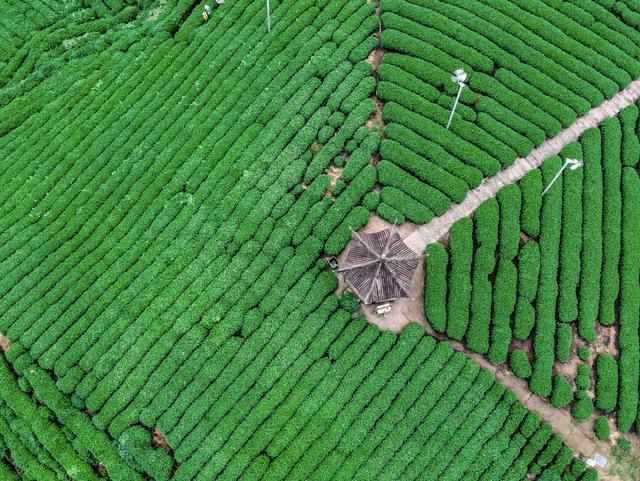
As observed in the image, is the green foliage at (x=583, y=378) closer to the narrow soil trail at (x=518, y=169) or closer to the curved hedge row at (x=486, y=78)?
the curved hedge row at (x=486, y=78)

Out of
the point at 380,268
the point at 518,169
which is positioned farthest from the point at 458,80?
the point at 380,268

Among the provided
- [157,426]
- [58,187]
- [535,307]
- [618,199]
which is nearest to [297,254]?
[157,426]

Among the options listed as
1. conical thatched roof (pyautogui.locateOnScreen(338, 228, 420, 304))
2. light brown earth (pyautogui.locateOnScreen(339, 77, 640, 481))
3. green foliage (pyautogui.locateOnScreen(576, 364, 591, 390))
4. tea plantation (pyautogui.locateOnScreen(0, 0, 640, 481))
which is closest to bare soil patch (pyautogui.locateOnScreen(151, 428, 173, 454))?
tea plantation (pyautogui.locateOnScreen(0, 0, 640, 481))

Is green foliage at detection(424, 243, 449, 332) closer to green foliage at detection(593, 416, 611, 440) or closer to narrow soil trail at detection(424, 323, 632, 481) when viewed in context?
narrow soil trail at detection(424, 323, 632, 481)

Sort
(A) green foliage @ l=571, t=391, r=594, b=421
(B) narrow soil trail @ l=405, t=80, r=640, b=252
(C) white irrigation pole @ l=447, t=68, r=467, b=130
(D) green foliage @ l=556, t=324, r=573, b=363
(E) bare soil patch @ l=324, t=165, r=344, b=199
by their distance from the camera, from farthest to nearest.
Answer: (E) bare soil patch @ l=324, t=165, r=344, b=199 → (B) narrow soil trail @ l=405, t=80, r=640, b=252 → (D) green foliage @ l=556, t=324, r=573, b=363 → (C) white irrigation pole @ l=447, t=68, r=467, b=130 → (A) green foliage @ l=571, t=391, r=594, b=421

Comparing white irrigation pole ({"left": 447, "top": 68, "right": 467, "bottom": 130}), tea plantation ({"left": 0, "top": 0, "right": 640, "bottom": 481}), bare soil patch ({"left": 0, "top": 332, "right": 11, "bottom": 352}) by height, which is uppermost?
white irrigation pole ({"left": 447, "top": 68, "right": 467, "bottom": 130})

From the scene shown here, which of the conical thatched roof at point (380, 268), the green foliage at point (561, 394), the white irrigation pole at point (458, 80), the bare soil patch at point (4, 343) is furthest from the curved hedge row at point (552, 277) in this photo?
the bare soil patch at point (4, 343)
